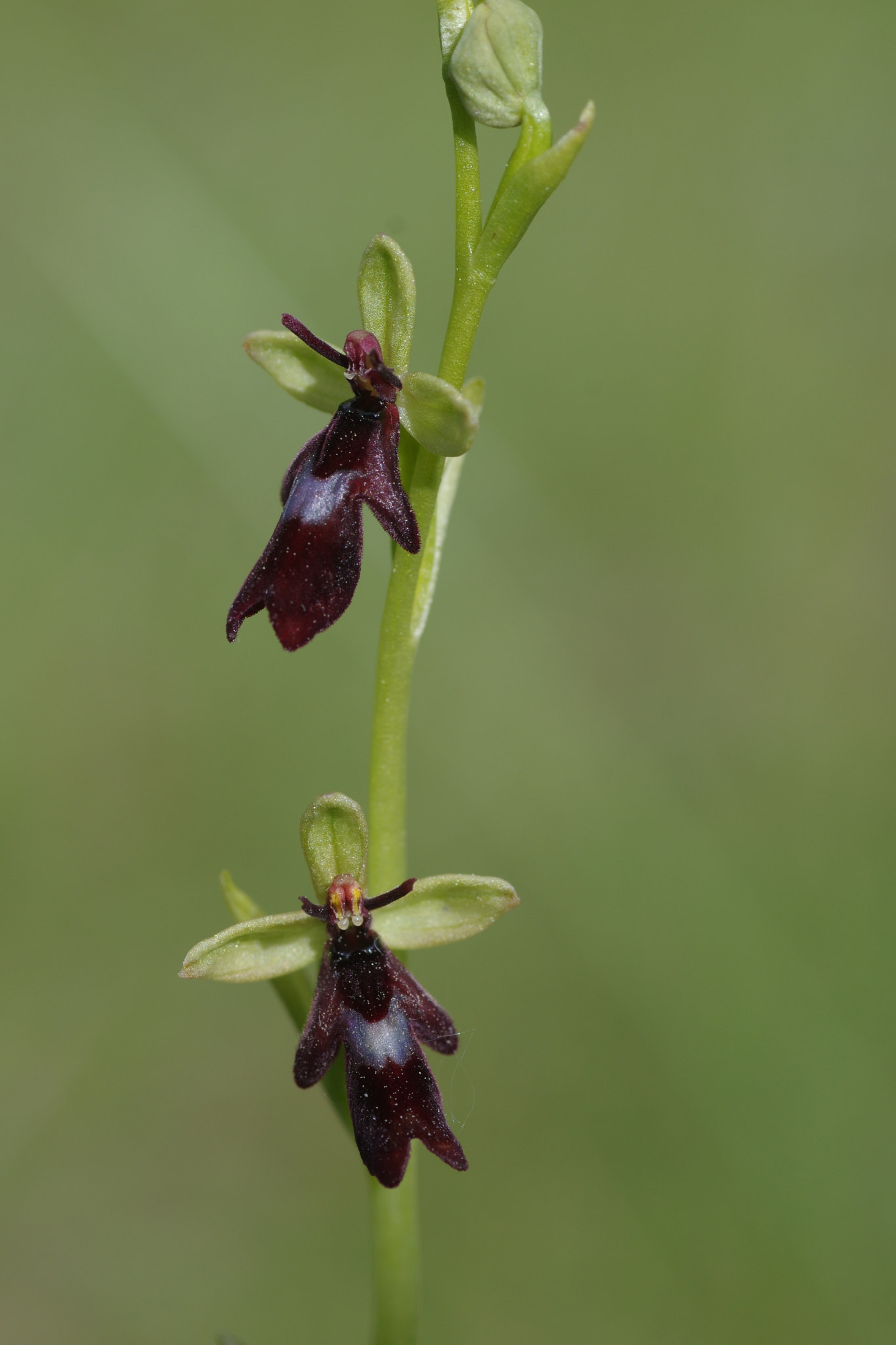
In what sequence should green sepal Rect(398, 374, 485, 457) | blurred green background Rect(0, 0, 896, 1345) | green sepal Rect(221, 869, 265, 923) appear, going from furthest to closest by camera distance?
blurred green background Rect(0, 0, 896, 1345)
green sepal Rect(221, 869, 265, 923)
green sepal Rect(398, 374, 485, 457)

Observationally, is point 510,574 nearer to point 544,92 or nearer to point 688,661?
point 688,661

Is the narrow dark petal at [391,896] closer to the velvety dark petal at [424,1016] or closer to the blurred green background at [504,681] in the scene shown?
the velvety dark petal at [424,1016]

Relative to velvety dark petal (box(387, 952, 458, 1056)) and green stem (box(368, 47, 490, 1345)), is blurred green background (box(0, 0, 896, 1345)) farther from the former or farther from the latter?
velvety dark petal (box(387, 952, 458, 1056))

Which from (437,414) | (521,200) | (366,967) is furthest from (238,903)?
(521,200)

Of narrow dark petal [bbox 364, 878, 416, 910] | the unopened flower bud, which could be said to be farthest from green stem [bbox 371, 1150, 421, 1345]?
the unopened flower bud

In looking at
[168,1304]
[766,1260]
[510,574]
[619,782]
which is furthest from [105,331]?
[766,1260]

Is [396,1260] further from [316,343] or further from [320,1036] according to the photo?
[316,343]
